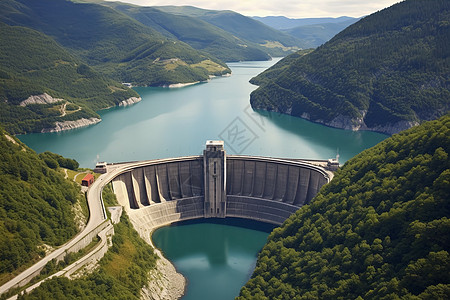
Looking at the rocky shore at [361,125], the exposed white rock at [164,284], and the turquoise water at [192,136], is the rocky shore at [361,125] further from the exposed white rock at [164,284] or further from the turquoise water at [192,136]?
the exposed white rock at [164,284]

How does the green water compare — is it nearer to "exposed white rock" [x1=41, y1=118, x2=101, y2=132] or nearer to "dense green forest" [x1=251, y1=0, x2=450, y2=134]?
"exposed white rock" [x1=41, y1=118, x2=101, y2=132]

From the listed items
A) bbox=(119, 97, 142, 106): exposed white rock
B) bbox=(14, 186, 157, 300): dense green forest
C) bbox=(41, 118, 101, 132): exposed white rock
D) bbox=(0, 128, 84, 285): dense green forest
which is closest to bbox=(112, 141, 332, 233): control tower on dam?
bbox=(14, 186, 157, 300): dense green forest

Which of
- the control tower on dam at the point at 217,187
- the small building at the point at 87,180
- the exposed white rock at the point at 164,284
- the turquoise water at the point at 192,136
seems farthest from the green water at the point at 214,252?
the turquoise water at the point at 192,136

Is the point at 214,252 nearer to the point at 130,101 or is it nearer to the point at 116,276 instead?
the point at 116,276

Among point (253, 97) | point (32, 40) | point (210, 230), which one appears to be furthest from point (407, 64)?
point (32, 40)

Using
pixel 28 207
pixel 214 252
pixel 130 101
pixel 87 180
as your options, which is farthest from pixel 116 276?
pixel 130 101

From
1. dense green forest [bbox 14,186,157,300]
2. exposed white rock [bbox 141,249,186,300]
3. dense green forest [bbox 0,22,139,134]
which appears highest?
dense green forest [bbox 14,186,157,300]

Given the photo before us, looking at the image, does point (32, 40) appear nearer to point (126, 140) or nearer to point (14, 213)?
point (126, 140)

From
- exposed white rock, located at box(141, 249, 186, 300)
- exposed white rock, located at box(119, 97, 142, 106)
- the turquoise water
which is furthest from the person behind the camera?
exposed white rock, located at box(119, 97, 142, 106)
